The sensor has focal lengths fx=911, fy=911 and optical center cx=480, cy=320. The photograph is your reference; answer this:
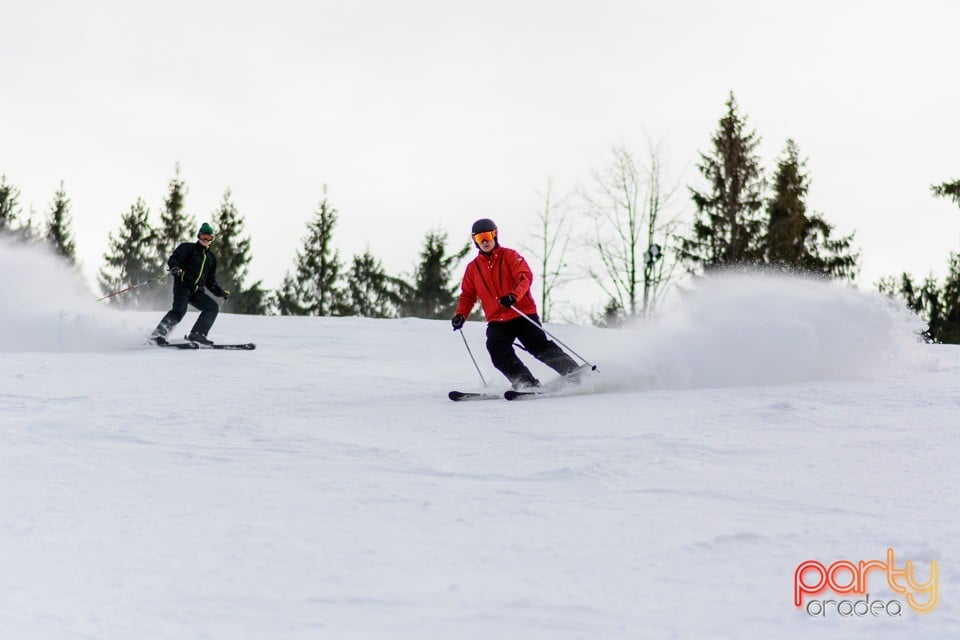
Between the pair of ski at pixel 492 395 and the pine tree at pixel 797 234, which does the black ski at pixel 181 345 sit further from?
the pine tree at pixel 797 234

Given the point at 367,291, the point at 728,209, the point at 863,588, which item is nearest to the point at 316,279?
the point at 367,291

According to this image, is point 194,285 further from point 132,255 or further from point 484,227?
point 132,255

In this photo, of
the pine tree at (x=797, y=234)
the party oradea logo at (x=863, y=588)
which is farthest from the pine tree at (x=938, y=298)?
the party oradea logo at (x=863, y=588)

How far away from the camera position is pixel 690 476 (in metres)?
4.52

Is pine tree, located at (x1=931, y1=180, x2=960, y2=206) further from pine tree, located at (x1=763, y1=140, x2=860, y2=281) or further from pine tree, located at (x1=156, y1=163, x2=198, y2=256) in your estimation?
pine tree, located at (x1=156, y1=163, x2=198, y2=256)

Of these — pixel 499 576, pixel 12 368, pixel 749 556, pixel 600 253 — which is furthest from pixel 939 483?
pixel 600 253

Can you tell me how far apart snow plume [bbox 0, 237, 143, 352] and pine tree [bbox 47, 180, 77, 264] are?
1433 inches

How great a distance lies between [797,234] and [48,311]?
25.8 meters

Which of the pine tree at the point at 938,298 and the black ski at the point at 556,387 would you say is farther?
the pine tree at the point at 938,298

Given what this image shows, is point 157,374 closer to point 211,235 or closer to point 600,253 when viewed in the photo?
point 211,235

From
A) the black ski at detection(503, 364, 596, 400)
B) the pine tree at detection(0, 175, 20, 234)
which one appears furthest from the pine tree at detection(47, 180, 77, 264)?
the black ski at detection(503, 364, 596, 400)

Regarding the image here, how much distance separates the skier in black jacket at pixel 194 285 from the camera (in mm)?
11930

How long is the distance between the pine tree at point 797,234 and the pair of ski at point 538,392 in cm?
2445

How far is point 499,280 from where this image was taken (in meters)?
8.04
